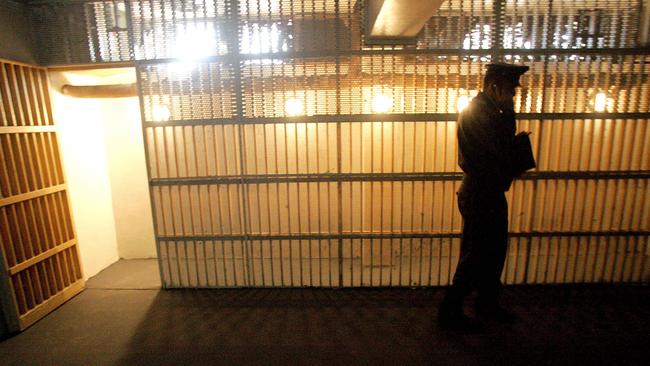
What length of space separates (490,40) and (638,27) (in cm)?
138

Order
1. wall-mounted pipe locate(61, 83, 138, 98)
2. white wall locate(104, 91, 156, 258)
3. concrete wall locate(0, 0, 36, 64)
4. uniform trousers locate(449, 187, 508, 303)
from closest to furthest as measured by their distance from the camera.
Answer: uniform trousers locate(449, 187, 508, 303) < concrete wall locate(0, 0, 36, 64) < wall-mounted pipe locate(61, 83, 138, 98) < white wall locate(104, 91, 156, 258)

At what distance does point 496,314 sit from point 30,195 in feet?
14.7

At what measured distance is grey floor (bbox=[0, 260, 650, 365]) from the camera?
98.9 inches

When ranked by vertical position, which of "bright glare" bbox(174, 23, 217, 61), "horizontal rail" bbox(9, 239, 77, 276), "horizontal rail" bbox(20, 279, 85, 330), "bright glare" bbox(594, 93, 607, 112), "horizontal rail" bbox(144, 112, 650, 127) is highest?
"bright glare" bbox(174, 23, 217, 61)

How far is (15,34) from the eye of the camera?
3.11 meters

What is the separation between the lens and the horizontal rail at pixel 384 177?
325cm

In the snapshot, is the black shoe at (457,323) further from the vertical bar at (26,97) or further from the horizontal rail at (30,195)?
the vertical bar at (26,97)

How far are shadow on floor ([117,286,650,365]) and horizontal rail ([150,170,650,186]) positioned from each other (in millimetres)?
1182

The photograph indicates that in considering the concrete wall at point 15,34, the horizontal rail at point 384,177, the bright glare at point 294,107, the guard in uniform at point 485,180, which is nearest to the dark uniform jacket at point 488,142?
the guard in uniform at point 485,180

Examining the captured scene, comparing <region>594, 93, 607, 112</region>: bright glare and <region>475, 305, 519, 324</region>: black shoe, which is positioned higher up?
<region>594, 93, 607, 112</region>: bright glare

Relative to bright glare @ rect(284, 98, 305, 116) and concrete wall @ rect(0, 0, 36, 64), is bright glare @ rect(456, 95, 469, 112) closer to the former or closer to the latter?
bright glare @ rect(284, 98, 305, 116)

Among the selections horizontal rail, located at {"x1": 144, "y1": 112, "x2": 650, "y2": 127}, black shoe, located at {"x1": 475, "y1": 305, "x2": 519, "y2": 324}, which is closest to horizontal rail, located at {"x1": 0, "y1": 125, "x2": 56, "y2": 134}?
horizontal rail, located at {"x1": 144, "y1": 112, "x2": 650, "y2": 127}

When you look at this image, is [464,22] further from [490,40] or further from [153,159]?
[153,159]

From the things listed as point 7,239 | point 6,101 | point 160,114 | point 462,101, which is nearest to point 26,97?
point 6,101
